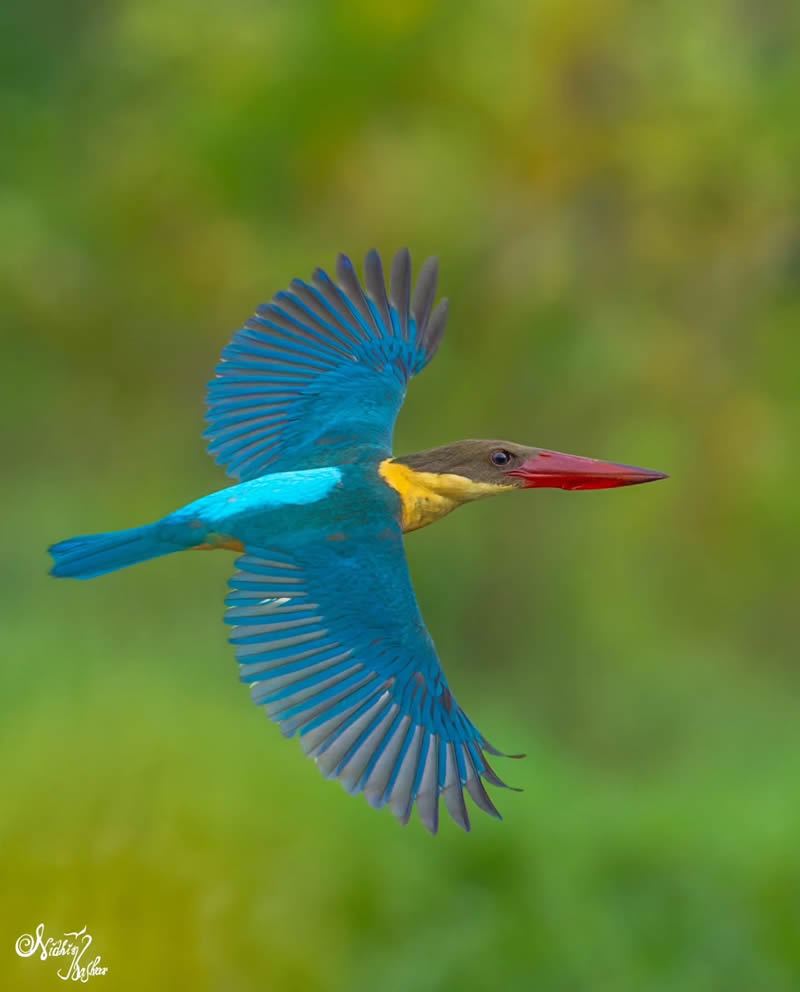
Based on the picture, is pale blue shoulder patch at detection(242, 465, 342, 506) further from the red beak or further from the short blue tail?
the red beak

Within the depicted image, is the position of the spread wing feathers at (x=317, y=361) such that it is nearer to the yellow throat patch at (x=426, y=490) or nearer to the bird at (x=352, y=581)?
the bird at (x=352, y=581)

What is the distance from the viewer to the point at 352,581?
2.44 m

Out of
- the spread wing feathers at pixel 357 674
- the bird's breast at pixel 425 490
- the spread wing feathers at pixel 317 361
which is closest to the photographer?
the spread wing feathers at pixel 357 674

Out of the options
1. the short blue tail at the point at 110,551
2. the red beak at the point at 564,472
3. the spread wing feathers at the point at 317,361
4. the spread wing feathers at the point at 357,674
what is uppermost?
the spread wing feathers at the point at 317,361

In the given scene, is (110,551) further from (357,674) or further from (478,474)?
(478,474)

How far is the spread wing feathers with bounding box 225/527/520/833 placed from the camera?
7.78 feet

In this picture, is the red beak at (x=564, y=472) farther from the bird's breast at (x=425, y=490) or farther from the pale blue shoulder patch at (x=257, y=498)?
the pale blue shoulder patch at (x=257, y=498)

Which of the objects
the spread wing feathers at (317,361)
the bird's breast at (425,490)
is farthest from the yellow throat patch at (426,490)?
the spread wing feathers at (317,361)

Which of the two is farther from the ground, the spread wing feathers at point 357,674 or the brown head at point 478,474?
the brown head at point 478,474

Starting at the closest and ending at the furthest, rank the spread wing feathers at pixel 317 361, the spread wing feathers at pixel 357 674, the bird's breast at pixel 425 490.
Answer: the spread wing feathers at pixel 357 674
the bird's breast at pixel 425 490
the spread wing feathers at pixel 317 361

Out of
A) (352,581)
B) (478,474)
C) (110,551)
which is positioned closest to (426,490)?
(478,474)

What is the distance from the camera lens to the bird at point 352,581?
2.38m

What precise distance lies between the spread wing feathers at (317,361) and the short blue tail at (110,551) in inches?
12.0

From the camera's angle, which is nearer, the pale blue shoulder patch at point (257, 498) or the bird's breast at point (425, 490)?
the pale blue shoulder patch at point (257, 498)
